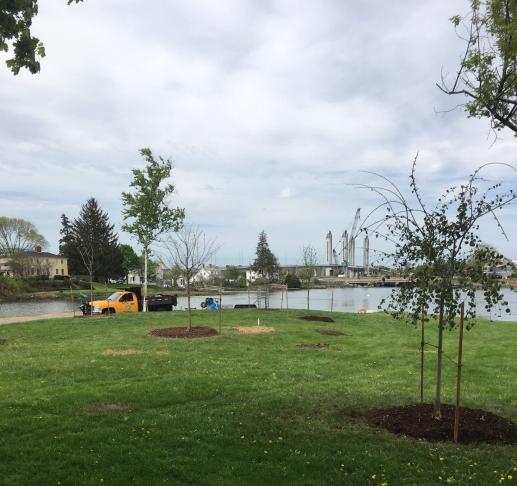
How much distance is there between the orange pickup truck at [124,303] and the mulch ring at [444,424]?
69.7 ft

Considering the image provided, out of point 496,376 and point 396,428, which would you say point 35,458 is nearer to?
point 396,428

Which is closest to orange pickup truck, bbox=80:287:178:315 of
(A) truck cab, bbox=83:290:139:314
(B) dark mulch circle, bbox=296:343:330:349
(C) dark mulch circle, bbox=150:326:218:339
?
(A) truck cab, bbox=83:290:139:314

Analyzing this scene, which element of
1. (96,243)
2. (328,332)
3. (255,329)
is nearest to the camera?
(328,332)

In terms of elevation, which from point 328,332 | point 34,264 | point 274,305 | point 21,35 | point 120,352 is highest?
point 21,35

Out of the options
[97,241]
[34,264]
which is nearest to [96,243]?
[97,241]

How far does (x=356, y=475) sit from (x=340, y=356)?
8384mm

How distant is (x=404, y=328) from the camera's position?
2048 cm

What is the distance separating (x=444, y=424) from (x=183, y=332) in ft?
37.2

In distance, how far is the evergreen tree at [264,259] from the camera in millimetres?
110625

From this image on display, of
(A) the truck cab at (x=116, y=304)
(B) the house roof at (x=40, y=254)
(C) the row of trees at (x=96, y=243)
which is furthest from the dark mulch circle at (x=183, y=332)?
(B) the house roof at (x=40, y=254)

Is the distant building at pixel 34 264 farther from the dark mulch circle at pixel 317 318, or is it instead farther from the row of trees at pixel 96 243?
the dark mulch circle at pixel 317 318

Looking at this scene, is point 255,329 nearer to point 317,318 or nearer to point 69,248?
point 317,318

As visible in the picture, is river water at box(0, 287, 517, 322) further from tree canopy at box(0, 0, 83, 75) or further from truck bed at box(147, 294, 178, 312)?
tree canopy at box(0, 0, 83, 75)

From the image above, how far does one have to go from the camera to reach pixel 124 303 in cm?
2859
